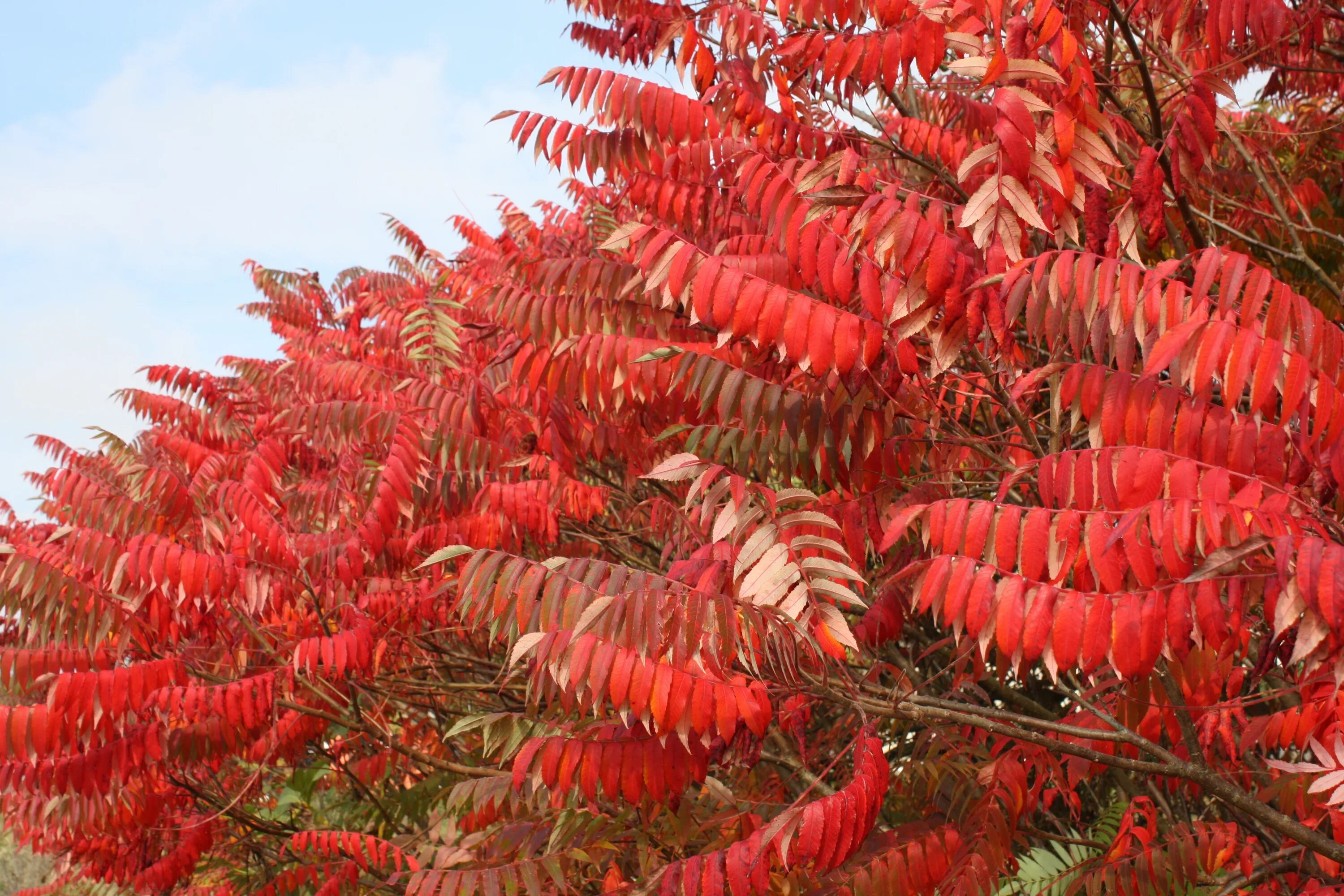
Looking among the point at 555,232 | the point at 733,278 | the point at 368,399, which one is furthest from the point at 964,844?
the point at 555,232

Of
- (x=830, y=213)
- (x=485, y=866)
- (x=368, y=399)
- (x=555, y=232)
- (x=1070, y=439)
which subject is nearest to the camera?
(x=830, y=213)

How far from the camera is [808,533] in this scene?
3398mm

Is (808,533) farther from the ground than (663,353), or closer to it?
closer to it

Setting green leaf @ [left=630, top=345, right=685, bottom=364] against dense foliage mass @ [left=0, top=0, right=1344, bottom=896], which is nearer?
dense foliage mass @ [left=0, top=0, right=1344, bottom=896]

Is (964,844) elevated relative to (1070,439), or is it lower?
lower

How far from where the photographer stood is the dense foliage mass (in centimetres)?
259

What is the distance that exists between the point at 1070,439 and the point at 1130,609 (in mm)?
1933

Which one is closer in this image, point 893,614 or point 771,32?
point 893,614

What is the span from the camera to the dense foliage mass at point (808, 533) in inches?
102

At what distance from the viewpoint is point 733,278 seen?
3252mm

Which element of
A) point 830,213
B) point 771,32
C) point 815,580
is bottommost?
point 815,580

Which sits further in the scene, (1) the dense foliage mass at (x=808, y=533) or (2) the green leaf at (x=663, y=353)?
(2) the green leaf at (x=663, y=353)

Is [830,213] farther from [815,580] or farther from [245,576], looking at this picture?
[245,576]

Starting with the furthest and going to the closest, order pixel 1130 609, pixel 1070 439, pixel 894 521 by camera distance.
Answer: pixel 1070 439
pixel 894 521
pixel 1130 609
